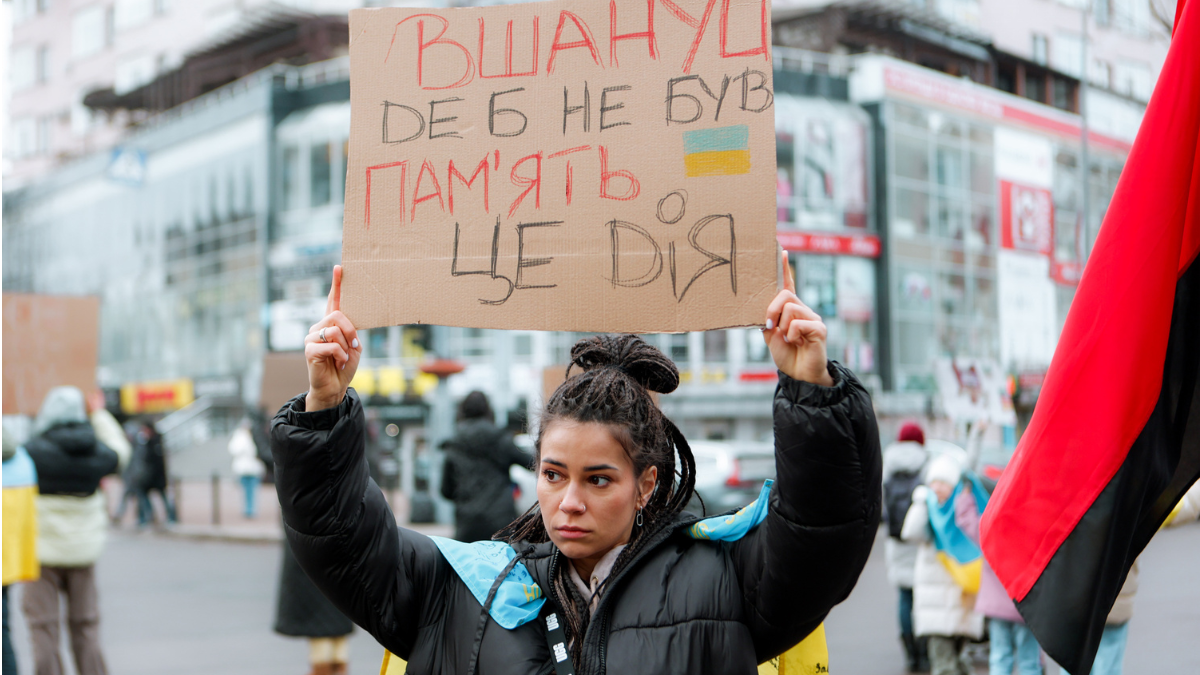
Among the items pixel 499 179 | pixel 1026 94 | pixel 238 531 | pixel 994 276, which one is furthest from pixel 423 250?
pixel 1026 94

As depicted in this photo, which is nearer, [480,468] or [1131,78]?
[480,468]

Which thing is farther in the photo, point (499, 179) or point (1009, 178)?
point (1009, 178)

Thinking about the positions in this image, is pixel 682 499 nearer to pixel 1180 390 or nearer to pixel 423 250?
pixel 423 250

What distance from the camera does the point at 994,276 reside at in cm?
3334

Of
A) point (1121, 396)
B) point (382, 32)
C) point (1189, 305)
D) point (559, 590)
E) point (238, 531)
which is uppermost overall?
point (382, 32)

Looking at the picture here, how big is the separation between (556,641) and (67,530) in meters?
4.82

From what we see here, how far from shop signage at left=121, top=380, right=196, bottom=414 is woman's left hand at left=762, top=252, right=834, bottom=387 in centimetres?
3558

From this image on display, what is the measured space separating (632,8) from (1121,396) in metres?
1.29

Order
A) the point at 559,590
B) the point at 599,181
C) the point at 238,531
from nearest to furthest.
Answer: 1. the point at 559,590
2. the point at 599,181
3. the point at 238,531

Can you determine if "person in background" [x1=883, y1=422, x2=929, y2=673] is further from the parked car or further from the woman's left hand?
A: the parked car

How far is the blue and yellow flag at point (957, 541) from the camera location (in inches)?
247

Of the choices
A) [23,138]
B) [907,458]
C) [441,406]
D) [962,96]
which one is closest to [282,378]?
[907,458]

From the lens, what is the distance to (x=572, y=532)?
6.91 feet

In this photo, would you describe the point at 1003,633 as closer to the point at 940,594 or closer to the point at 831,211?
the point at 940,594
